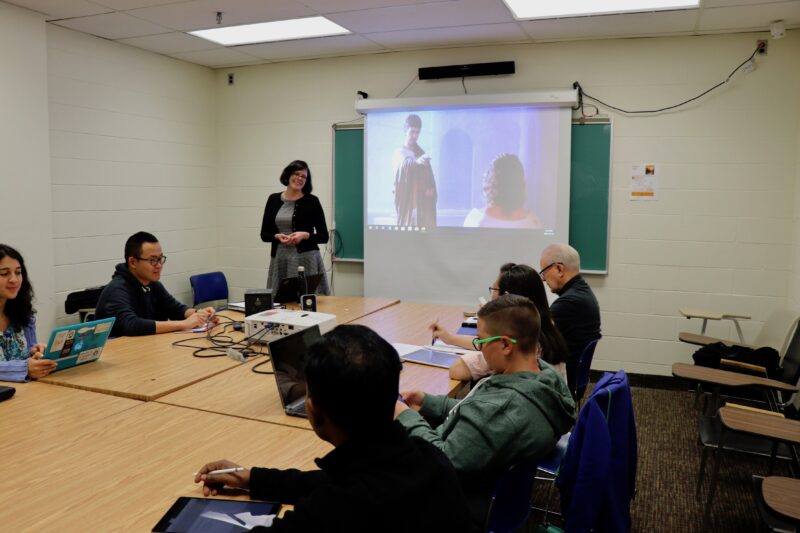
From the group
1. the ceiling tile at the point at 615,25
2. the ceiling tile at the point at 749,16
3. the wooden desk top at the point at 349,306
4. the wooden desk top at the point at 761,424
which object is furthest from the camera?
the ceiling tile at the point at 615,25

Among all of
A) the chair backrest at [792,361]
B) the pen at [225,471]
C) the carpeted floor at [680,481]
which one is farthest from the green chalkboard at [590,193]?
the pen at [225,471]

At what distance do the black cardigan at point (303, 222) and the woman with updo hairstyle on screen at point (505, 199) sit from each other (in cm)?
136

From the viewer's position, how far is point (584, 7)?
4.17 meters

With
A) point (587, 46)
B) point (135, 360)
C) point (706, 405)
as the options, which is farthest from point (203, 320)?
point (587, 46)

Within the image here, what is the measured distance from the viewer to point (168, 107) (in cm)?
570

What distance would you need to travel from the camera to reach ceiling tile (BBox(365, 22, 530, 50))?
4702mm

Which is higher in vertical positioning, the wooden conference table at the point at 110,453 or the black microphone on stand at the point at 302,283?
the black microphone on stand at the point at 302,283

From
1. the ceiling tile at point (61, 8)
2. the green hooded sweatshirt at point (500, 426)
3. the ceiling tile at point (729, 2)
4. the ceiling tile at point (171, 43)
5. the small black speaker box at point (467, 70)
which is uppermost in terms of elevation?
the ceiling tile at point (171, 43)

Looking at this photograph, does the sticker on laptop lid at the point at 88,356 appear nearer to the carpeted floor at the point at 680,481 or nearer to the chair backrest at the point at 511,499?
the chair backrest at the point at 511,499

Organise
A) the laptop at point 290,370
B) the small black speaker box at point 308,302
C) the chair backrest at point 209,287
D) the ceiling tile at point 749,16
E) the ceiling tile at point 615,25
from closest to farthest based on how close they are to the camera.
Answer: the laptop at point 290,370 → the small black speaker box at point 308,302 → the ceiling tile at point 749,16 → the ceiling tile at point 615,25 → the chair backrest at point 209,287

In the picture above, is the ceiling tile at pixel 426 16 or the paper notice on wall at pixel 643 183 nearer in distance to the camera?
the ceiling tile at pixel 426 16

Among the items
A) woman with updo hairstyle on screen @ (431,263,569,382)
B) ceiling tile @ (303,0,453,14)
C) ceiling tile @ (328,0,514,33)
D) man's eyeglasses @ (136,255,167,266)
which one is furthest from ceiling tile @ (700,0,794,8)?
man's eyeglasses @ (136,255,167,266)

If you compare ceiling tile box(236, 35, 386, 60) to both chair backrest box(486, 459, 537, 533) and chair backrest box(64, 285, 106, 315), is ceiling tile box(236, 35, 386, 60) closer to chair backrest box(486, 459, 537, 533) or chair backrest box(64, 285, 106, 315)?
chair backrest box(64, 285, 106, 315)

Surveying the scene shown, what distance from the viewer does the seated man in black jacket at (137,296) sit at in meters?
3.23
